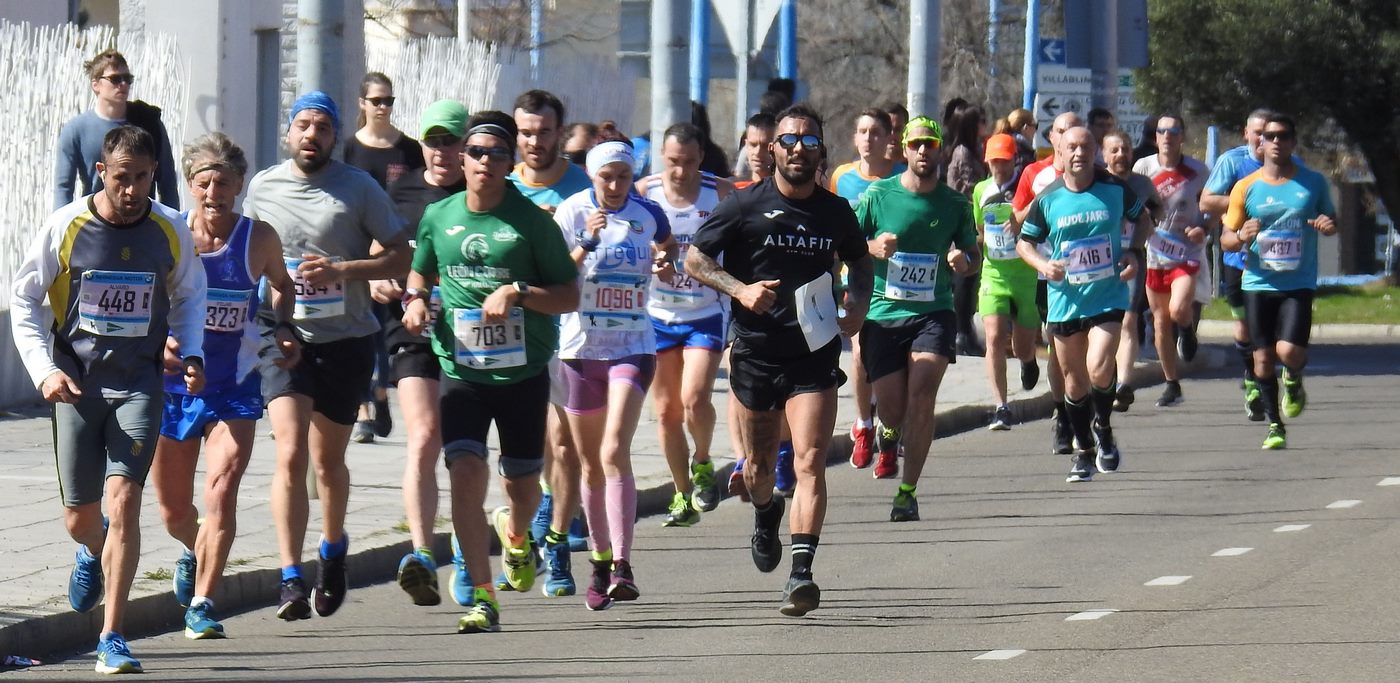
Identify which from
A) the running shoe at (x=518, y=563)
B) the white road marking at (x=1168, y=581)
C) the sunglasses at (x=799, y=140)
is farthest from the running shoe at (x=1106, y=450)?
the running shoe at (x=518, y=563)

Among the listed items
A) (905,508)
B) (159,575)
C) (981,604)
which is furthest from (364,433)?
(981,604)

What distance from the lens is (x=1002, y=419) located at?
1666cm

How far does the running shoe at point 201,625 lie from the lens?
898 centimetres

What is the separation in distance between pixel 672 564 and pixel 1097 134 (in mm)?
9993

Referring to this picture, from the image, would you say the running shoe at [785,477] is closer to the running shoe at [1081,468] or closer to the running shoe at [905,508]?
the running shoe at [905,508]

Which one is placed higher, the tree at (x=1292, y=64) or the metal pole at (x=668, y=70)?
the tree at (x=1292, y=64)

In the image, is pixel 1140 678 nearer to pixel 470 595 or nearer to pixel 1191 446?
pixel 470 595

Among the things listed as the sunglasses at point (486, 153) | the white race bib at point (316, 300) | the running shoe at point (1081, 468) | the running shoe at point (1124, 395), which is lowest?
the running shoe at point (1081, 468)

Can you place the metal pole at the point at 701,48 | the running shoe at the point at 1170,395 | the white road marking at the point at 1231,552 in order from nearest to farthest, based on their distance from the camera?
the white road marking at the point at 1231,552, the running shoe at the point at 1170,395, the metal pole at the point at 701,48

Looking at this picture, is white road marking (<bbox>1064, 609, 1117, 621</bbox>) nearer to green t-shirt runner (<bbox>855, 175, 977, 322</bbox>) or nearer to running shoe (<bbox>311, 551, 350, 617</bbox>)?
running shoe (<bbox>311, 551, 350, 617</bbox>)

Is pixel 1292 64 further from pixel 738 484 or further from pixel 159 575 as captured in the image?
pixel 159 575

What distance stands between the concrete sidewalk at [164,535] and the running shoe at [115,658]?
0.45 m

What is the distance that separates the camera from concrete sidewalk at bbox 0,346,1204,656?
8.90 meters

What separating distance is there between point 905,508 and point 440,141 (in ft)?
11.1
